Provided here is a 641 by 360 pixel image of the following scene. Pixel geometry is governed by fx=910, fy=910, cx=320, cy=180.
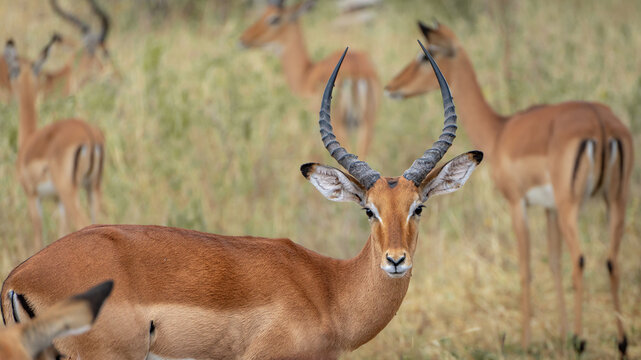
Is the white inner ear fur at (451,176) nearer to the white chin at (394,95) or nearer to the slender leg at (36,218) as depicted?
the white chin at (394,95)

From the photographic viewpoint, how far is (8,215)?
632 cm

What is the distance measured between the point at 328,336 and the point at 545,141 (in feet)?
8.28

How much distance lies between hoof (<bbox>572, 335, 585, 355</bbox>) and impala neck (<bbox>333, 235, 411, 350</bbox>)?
74.0 inches

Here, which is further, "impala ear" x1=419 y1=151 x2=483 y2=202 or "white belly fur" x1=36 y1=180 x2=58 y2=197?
"white belly fur" x1=36 y1=180 x2=58 y2=197

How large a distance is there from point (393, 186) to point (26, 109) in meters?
3.92

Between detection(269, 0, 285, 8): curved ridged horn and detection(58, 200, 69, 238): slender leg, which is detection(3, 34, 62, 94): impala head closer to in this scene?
detection(58, 200, 69, 238): slender leg

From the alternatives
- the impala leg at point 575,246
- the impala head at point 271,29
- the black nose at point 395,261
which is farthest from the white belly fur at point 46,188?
the impala head at point 271,29

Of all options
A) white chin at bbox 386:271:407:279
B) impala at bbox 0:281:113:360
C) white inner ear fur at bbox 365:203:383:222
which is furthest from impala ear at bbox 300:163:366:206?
impala at bbox 0:281:113:360

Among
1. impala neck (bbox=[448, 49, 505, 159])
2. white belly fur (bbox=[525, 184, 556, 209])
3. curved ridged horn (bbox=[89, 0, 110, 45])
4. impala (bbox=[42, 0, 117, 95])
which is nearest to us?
white belly fur (bbox=[525, 184, 556, 209])

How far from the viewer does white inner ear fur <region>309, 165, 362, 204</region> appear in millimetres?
3746

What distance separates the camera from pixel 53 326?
218 centimetres

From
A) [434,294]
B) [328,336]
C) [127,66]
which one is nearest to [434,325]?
[434,294]

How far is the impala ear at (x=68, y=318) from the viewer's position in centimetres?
216

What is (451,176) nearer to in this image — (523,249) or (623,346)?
(623,346)
